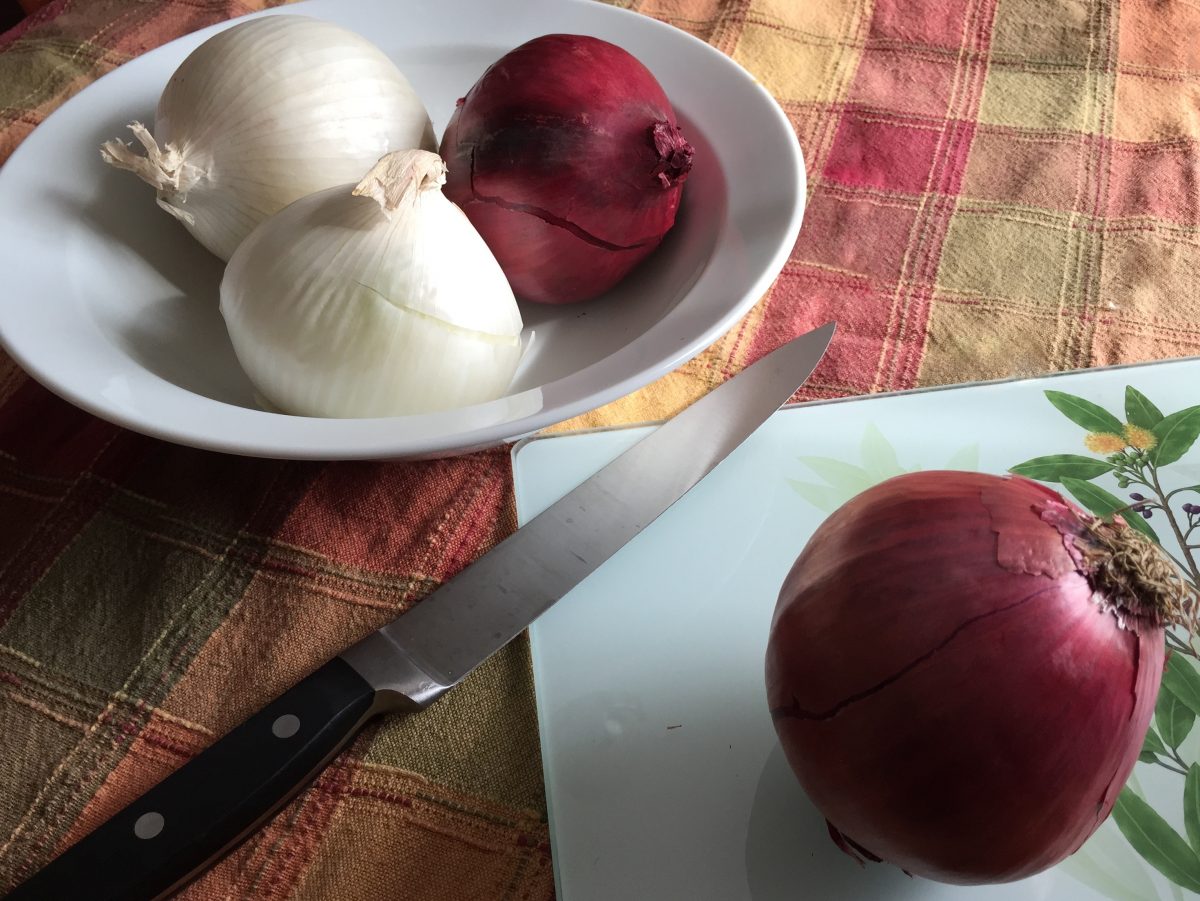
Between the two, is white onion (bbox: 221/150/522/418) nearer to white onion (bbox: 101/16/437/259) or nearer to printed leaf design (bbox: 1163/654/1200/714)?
white onion (bbox: 101/16/437/259)

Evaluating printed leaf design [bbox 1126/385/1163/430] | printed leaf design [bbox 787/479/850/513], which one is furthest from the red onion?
printed leaf design [bbox 1126/385/1163/430]

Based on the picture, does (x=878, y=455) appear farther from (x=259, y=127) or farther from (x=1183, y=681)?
(x=259, y=127)

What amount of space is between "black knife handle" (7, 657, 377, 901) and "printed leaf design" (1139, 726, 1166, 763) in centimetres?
33

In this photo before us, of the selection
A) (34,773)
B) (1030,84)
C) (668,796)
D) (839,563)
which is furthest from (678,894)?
(1030,84)

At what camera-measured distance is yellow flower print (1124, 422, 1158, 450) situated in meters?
0.52

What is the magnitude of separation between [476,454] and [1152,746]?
361 mm

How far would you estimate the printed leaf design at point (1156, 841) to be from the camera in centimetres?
38

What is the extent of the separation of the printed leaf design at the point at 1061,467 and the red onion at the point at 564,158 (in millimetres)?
236

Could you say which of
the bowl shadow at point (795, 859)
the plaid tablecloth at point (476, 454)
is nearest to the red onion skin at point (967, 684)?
the bowl shadow at point (795, 859)

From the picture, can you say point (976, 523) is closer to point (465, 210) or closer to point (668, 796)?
point (668, 796)

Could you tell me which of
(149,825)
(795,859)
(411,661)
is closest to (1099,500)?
(795,859)

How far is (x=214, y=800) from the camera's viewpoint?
0.38 metres

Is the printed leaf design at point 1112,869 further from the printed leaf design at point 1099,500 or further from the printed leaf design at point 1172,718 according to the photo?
the printed leaf design at point 1099,500

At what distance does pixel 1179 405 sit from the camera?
535 mm
